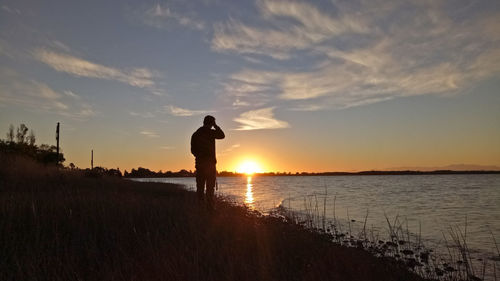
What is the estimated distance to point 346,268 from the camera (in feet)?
18.1

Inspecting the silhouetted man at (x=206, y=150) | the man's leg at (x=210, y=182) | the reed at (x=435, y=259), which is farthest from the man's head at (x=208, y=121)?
the reed at (x=435, y=259)

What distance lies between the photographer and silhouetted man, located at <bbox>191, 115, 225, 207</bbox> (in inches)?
430

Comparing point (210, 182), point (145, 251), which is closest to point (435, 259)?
point (210, 182)

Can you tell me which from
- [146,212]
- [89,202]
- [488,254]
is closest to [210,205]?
[146,212]

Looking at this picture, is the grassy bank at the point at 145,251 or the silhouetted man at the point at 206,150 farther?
the silhouetted man at the point at 206,150

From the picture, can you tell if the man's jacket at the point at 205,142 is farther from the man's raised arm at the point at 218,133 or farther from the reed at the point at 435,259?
the reed at the point at 435,259

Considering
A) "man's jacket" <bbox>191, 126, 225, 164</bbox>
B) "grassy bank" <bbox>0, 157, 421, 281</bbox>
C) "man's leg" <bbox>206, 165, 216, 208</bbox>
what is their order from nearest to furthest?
"grassy bank" <bbox>0, 157, 421, 281</bbox>
"man's jacket" <bbox>191, 126, 225, 164</bbox>
"man's leg" <bbox>206, 165, 216, 208</bbox>

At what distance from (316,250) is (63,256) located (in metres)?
4.11

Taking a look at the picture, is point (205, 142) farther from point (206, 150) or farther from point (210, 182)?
point (210, 182)

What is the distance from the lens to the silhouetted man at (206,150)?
10.9 m

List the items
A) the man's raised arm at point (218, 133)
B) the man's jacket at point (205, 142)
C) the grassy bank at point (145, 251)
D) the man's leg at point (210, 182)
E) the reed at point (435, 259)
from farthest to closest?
the man's leg at point (210, 182) → the man's raised arm at point (218, 133) → the man's jacket at point (205, 142) → the reed at point (435, 259) → the grassy bank at point (145, 251)

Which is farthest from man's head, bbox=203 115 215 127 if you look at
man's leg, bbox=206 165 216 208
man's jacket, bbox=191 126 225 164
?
man's leg, bbox=206 165 216 208

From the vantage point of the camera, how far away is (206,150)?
11008 millimetres

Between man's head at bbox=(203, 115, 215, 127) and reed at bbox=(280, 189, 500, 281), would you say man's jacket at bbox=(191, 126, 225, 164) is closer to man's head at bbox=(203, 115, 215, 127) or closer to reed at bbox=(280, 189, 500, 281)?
man's head at bbox=(203, 115, 215, 127)
